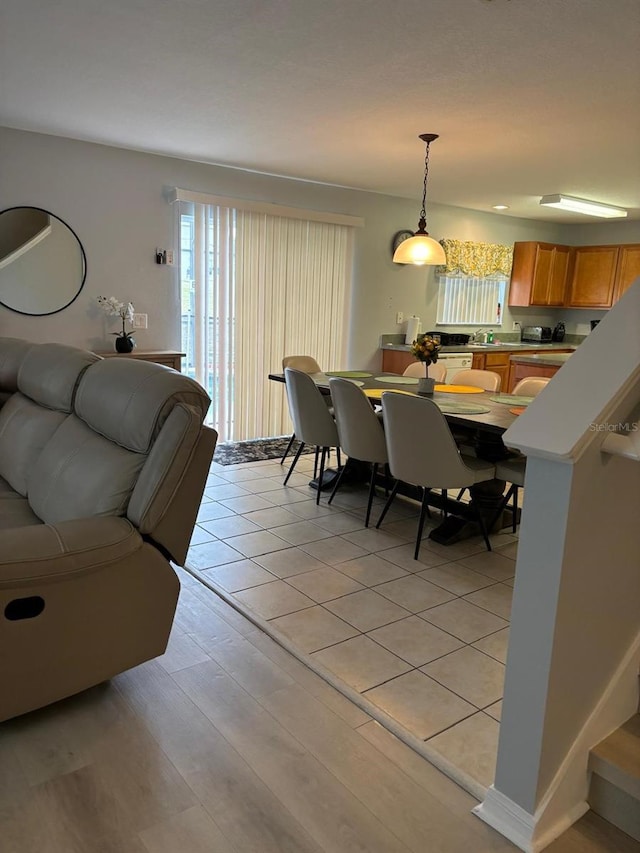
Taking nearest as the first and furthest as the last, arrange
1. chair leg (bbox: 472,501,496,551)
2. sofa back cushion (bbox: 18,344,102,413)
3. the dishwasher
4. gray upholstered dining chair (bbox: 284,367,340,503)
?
sofa back cushion (bbox: 18,344,102,413), chair leg (bbox: 472,501,496,551), gray upholstered dining chair (bbox: 284,367,340,503), the dishwasher

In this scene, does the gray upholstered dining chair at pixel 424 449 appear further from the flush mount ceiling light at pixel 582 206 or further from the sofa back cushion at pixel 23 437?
the flush mount ceiling light at pixel 582 206

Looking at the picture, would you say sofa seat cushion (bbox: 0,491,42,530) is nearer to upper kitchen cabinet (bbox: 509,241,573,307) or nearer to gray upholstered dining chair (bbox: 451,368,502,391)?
gray upholstered dining chair (bbox: 451,368,502,391)

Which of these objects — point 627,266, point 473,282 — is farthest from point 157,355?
point 627,266

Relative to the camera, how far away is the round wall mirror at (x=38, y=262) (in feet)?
13.9

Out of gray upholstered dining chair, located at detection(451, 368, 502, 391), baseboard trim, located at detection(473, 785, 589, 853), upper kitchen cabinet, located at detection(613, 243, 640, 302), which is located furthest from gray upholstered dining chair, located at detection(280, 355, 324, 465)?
upper kitchen cabinet, located at detection(613, 243, 640, 302)

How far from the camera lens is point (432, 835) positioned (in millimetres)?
1564

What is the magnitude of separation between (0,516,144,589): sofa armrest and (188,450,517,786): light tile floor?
886mm

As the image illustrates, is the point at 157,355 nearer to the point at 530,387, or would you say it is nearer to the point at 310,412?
the point at 310,412

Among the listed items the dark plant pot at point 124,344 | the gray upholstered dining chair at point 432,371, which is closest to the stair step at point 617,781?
the gray upholstered dining chair at point 432,371

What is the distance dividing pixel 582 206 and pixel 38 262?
4862mm

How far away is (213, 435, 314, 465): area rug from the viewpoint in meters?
5.12

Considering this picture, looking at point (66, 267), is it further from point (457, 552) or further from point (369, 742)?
point (369, 742)

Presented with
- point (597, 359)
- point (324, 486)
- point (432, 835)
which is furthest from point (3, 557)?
point (324, 486)

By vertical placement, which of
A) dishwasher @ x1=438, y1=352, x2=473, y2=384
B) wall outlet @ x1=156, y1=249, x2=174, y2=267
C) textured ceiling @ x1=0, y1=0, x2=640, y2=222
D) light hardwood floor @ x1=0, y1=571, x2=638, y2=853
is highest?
textured ceiling @ x1=0, y1=0, x2=640, y2=222
